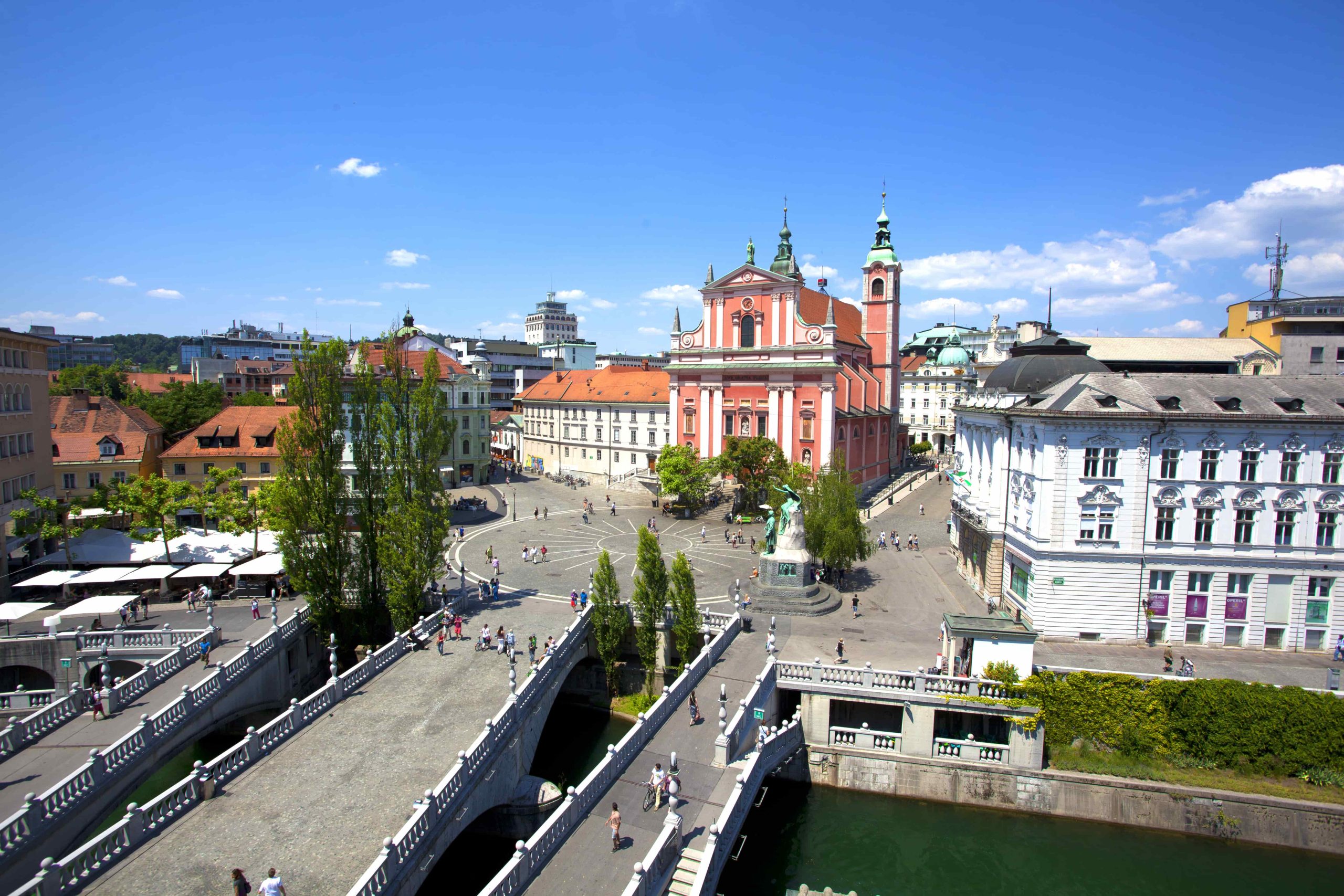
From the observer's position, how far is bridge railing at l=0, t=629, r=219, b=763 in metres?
20.4

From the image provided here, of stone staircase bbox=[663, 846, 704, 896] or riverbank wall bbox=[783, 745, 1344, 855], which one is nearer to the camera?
stone staircase bbox=[663, 846, 704, 896]

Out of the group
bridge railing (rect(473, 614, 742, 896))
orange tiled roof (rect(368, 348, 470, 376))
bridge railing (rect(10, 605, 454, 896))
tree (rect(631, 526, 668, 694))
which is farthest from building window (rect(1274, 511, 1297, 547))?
orange tiled roof (rect(368, 348, 470, 376))

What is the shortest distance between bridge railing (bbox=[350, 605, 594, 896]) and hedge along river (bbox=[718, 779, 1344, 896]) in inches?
295

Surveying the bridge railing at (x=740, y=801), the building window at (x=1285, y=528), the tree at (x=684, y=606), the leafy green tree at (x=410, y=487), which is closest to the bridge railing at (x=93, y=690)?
the leafy green tree at (x=410, y=487)

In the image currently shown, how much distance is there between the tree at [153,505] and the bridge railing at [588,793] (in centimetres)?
2570

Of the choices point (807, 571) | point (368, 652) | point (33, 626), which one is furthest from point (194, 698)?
point (807, 571)

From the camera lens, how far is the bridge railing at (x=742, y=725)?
20125 millimetres

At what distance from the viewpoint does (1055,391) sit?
30031mm

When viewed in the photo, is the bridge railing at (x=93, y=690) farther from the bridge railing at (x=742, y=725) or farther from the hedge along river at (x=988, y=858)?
the hedge along river at (x=988, y=858)

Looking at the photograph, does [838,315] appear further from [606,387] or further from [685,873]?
[685,873]

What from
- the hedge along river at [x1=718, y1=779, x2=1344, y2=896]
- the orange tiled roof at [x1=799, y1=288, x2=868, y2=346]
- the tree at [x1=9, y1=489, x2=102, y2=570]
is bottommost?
the hedge along river at [x1=718, y1=779, x2=1344, y2=896]

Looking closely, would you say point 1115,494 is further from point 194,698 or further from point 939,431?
point 939,431

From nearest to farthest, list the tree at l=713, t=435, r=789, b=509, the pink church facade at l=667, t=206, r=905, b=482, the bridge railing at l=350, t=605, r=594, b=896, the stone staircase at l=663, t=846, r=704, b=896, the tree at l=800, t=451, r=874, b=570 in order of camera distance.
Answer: the bridge railing at l=350, t=605, r=594, b=896, the stone staircase at l=663, t=846, r=704, b=896, the tree at l=800, t=451, r=874, b=570, the tree at l=713, t=435, r=789, b=509, the pink church facade at l=667, t=206, r=905, b=482

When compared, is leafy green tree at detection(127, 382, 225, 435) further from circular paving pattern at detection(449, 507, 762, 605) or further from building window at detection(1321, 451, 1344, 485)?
building window at detection(1321, 451, 1344, 485)
